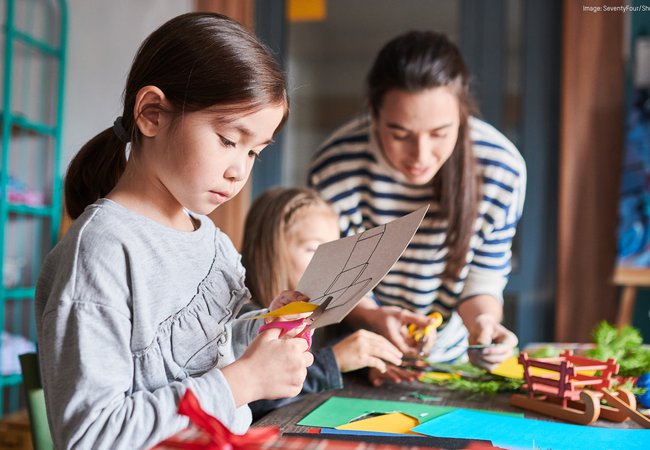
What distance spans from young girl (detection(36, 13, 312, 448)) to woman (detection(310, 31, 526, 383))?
0.56 m

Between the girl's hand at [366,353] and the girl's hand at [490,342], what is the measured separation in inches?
5.5

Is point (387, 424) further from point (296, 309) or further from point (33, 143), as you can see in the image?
point (33, 143)

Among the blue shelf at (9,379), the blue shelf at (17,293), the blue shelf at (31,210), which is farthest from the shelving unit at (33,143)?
the blue shelf at (9,379)

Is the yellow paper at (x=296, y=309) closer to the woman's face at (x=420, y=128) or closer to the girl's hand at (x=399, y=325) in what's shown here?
the girl's hand at (x=399, y=325)

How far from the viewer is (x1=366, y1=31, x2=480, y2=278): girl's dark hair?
1.49 metres

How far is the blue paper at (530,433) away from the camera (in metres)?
0.90

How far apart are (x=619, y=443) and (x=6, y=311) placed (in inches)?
110

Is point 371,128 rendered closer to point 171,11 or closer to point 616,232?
point 616,232

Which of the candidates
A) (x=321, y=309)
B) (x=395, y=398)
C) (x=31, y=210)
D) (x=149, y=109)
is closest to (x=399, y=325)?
(x=395, y=398)

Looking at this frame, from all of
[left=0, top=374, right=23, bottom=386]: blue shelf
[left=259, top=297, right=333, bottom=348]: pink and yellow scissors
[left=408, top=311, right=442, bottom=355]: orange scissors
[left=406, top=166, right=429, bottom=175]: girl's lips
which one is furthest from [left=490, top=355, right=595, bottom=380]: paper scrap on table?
[left=0, top=374, right=23, bottom=386]: blue shelf

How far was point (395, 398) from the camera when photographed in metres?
1.15

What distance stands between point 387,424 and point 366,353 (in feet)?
0.79

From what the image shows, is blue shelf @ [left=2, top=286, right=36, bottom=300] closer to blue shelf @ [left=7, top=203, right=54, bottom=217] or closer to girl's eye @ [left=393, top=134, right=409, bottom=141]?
blue shelf @ [left=7, top=203, right=54, bottom=217]

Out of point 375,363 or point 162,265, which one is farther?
point 375,363
